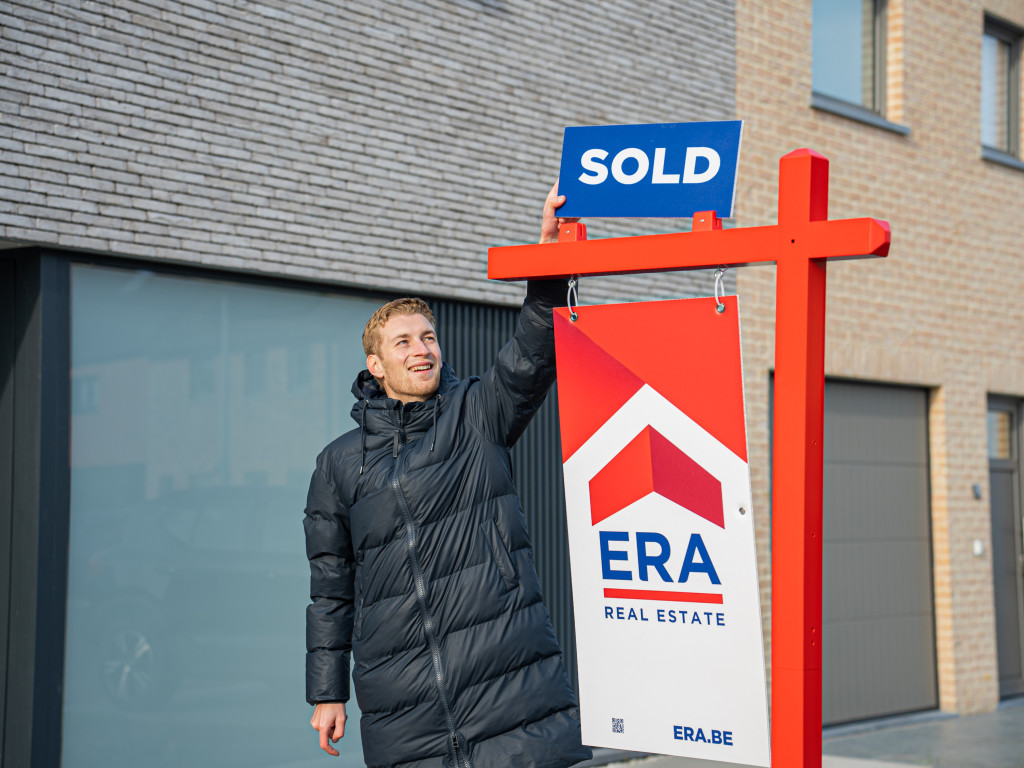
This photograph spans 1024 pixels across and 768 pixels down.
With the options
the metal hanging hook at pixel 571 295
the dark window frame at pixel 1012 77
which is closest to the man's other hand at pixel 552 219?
the metal hanging hook at pixel 571 295

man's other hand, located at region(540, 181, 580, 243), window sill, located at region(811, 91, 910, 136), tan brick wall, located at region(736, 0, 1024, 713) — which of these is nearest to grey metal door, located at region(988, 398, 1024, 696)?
tan brick wall, located at region(736, 0, 1024, 713)

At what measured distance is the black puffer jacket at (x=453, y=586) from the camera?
11.3 feet

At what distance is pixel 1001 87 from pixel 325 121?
795 centimetres

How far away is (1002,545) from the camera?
11.4 meters

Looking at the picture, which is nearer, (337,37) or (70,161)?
(70,161)

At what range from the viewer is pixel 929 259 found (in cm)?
1071

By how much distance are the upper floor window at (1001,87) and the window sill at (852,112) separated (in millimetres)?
1877

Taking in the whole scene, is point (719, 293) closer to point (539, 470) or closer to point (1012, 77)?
point (539, 470)

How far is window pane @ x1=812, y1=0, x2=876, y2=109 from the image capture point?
10203 mm

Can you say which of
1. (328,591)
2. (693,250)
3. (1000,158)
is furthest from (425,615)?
(1000,158)

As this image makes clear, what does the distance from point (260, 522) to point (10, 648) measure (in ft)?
4.55

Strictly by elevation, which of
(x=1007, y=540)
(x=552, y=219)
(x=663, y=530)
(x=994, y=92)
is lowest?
(x=1007, y=540)

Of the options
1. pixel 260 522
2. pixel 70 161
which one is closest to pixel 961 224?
pixel 260 522

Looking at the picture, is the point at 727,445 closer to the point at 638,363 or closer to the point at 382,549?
the point at 638,363
